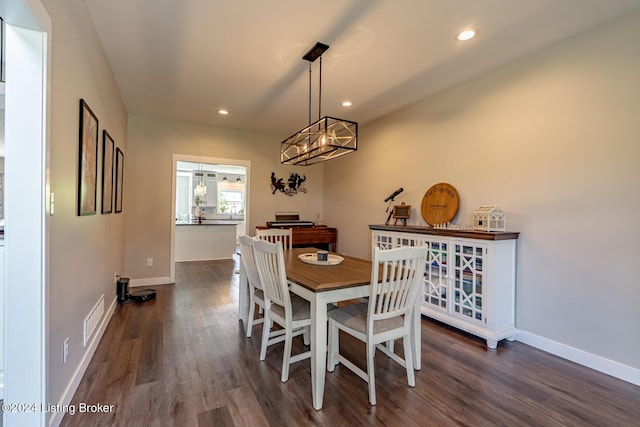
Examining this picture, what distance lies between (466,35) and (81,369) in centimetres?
380

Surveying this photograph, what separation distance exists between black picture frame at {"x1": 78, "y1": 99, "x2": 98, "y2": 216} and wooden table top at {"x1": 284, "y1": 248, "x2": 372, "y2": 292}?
1525 millimetres

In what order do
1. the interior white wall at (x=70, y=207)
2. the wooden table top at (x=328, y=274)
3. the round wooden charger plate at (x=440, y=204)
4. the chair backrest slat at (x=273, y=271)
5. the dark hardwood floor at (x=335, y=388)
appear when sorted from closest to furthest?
the interior white wall at (x=70, y=207)
the dark hardwood floor at (x=335, y=388)
the wooden table top at (x=328, y=274)
the chair backrest slat at (x=273, y=271)
the round wooden charger plate at (x=440, y=204)

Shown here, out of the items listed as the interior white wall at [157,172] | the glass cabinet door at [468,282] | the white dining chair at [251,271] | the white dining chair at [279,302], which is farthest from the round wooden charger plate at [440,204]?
the interior white wall at [157,172]

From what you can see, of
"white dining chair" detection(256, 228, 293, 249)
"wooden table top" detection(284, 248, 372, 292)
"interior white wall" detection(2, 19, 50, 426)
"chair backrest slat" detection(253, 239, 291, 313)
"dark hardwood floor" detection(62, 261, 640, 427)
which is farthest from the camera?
"white dining chair" detection(256, 228, 293, 249)

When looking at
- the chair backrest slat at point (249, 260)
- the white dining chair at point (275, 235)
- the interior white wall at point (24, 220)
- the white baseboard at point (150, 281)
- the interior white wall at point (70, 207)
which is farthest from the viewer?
the white baseboard at point (150, 281)

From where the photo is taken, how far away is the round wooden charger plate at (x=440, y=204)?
3.36m

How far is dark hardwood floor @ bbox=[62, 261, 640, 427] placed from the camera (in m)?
1.71

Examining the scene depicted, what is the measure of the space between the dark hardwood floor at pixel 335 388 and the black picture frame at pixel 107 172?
1231 mm

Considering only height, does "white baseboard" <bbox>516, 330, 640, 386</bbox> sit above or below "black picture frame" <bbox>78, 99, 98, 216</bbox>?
below

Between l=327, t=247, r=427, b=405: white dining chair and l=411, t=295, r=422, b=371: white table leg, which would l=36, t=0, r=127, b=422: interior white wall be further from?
l=411, t=295, r=422, b=371: white table leg

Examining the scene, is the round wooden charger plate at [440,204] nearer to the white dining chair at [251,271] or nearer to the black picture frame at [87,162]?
the white dining chair at [251,271]

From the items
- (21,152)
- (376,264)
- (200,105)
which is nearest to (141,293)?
(200,105)

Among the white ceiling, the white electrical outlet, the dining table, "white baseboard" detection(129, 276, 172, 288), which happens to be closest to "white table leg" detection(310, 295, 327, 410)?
the dining table

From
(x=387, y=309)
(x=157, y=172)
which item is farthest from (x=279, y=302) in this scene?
(x=157, y=172)
